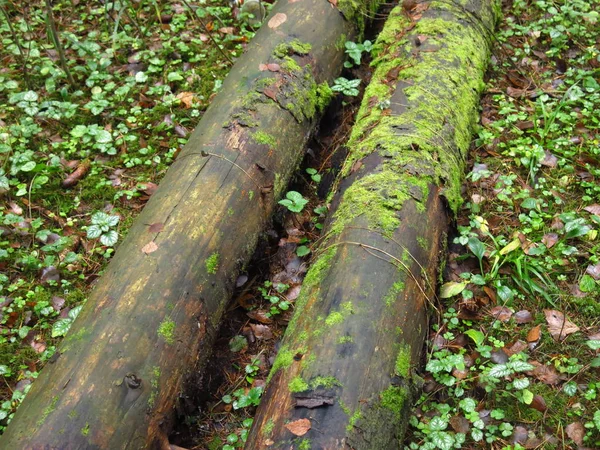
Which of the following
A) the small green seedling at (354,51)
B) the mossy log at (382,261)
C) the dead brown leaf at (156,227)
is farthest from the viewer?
the small green seedling at (354,51)

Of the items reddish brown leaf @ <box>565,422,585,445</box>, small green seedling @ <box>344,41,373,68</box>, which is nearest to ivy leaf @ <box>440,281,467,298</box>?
reddish brown leaf @ <box>565,422,585,445</box>

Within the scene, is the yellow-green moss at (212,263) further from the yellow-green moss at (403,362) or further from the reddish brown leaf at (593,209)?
the reddish brown leaf at (593,209)

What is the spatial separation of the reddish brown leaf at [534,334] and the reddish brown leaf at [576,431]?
0.48m

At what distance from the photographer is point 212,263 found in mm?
2914

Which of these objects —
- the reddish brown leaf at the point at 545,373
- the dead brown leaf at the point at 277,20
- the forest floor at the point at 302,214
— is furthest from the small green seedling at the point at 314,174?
the reddish brown leaf at the point at 545,373

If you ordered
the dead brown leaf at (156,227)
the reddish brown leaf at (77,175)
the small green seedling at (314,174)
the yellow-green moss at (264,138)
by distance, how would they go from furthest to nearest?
the reddish brown leaf at (77,175) → the small green seedling at (314,174) → the yellow-green moss at (264,138) → the dead brown leaf at (156,227)

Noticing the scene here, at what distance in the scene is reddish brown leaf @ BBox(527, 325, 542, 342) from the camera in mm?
2945

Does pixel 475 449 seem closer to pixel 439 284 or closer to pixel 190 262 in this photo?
pixel 439 284

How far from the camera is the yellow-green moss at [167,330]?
2605 mm

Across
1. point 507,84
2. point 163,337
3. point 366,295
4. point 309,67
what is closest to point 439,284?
point 366,295

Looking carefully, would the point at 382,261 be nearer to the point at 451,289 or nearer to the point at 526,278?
the point at 451,289

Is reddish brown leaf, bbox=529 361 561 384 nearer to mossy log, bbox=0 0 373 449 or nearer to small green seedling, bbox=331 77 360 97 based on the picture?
mossy log, bbox=0 0 373 449

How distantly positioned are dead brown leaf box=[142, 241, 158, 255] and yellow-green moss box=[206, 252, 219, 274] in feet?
0.93

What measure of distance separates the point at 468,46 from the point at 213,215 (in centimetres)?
240
